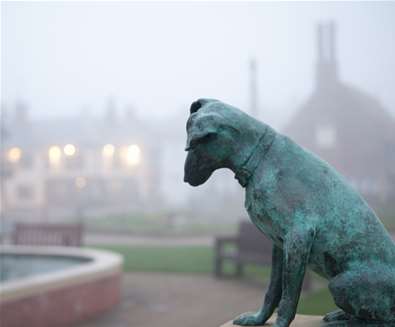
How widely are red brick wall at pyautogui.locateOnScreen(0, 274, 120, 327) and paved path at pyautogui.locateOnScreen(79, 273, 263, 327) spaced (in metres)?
0.19

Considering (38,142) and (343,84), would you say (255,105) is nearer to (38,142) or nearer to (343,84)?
(343,84)

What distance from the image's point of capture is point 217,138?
2104mm

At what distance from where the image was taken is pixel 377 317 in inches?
79.5

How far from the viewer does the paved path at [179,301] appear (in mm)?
7066

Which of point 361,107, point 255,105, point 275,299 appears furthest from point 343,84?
point 275,299

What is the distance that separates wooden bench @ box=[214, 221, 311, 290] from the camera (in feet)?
32.9

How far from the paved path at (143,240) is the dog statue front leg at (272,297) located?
45.1 feet

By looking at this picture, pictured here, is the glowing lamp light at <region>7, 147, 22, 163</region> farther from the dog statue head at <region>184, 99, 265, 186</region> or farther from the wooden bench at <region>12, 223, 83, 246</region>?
the dog statue head at <region>184, 99, 265, 186</region>

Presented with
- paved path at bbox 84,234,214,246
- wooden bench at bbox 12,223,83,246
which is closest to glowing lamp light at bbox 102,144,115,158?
paved path at bbox 84,234,214,246

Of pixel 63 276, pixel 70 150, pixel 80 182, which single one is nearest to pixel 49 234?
pixel 63 276

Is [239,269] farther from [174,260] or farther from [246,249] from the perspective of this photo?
[174,260]

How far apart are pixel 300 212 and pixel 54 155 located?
29621 millimetres

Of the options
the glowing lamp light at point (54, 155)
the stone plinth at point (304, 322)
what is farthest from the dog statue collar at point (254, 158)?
the glowing lamp light at point (54, 155)

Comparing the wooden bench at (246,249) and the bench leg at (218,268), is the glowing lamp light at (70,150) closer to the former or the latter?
the wooden bench at (246,249)
